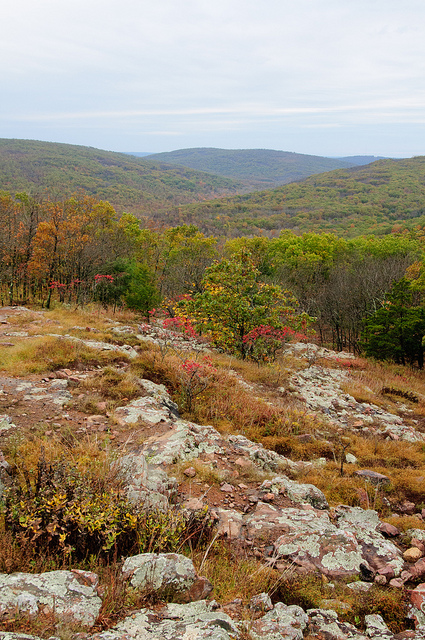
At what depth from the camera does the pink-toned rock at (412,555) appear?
3.87m

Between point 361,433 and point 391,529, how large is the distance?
4011 millimetres

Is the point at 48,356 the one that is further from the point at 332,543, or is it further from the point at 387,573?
the point at 387,573

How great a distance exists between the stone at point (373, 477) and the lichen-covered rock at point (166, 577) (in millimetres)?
3707

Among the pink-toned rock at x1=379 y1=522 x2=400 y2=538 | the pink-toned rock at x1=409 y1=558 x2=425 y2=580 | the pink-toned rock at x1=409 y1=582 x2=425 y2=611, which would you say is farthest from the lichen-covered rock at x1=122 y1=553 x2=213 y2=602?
the pink-toned rock at x1=379 y1=522 x2=400 y2=538

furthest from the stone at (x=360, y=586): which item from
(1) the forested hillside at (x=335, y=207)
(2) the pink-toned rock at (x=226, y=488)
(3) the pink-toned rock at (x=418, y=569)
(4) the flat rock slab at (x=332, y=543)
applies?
(1) the forested hillside at (x=335, y=207)

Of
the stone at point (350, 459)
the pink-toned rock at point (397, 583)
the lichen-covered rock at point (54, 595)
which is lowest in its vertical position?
the stone at point (350, 459)

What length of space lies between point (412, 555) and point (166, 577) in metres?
2.72

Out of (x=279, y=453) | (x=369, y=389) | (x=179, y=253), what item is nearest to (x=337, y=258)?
(x=179, y=253)

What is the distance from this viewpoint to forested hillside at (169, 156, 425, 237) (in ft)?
293

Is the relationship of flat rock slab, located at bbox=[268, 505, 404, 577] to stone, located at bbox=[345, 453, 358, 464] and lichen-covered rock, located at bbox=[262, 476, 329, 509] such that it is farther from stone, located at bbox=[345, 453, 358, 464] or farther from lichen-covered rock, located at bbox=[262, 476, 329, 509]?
stone, located at bbox=[345, 453, 358, 464]

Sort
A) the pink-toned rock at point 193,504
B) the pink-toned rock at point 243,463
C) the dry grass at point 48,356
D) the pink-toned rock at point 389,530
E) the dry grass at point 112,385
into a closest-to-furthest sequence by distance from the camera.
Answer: the pink-toned rock at point 193,504 → the pink-toned rock at point 389,530 → the pink-toned rock at point 243,463 → the dry grass at point 112,385 → the dry grass at point 48,356

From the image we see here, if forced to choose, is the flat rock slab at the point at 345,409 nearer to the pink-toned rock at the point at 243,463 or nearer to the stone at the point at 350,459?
the stone at the point at 350,459

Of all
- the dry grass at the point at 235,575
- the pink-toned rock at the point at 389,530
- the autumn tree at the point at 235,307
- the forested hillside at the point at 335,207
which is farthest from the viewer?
the forested hillside at the point at 335,207

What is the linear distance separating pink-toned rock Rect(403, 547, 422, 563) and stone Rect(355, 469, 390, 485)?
5.34ft
